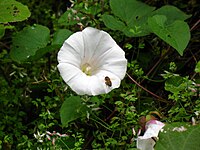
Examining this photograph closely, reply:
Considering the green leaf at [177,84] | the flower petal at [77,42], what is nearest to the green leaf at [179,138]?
the green leaf at [177,84]

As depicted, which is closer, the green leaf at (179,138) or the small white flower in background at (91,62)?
the green leaf at (179,138)

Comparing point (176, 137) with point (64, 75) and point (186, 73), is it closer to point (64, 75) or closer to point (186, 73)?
point (64, 75)

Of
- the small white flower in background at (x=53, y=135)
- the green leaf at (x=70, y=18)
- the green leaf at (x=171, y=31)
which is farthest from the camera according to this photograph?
the green leaf at (x=70, y=18)

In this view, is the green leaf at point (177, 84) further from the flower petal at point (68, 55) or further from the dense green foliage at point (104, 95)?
the flower petal at point (68, 55)

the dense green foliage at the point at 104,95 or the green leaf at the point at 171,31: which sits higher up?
the green leaf at the point at 171,31

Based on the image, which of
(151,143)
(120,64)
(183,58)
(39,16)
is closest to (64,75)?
(120,64)

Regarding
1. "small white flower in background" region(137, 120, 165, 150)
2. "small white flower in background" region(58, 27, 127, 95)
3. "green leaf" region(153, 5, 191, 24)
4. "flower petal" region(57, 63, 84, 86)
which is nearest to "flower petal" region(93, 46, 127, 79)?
"small white flower in background" region(58, 27, 127, 95)
